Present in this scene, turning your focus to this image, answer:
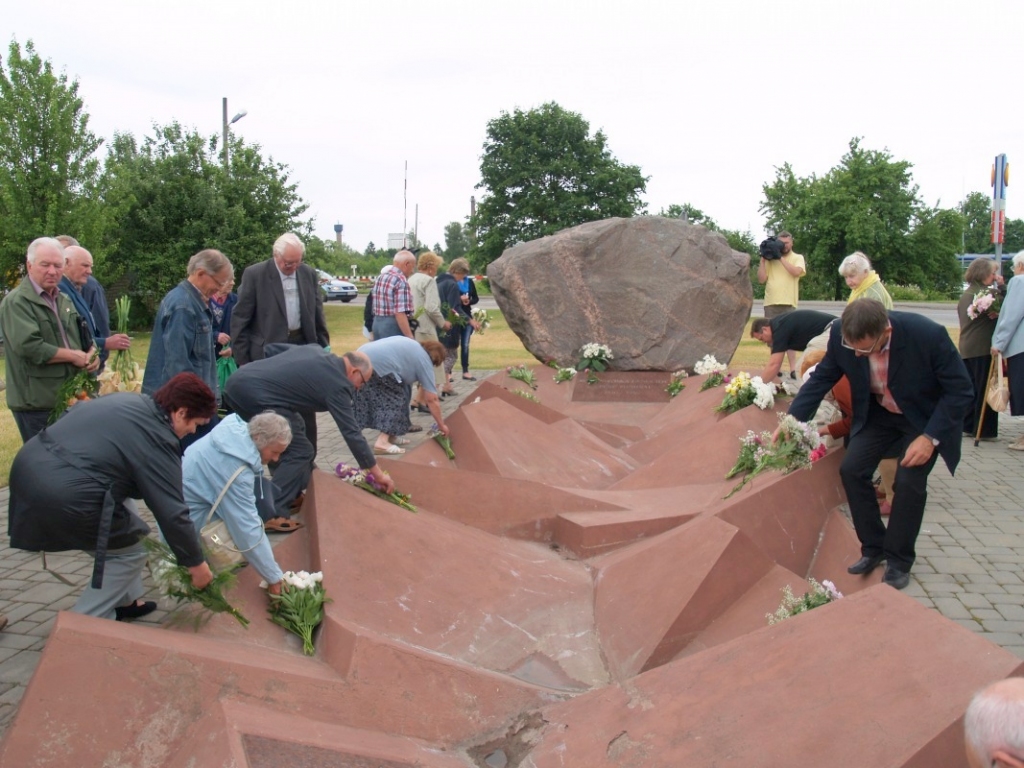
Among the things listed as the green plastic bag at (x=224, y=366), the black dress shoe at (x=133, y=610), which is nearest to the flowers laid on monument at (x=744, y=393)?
the green plastic bag at (x=224, y=366)

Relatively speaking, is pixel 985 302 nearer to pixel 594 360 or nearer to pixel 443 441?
pixel 594 360

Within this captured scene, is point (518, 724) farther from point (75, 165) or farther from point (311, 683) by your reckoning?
point (75, 165)

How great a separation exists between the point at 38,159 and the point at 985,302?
18193 millimetres

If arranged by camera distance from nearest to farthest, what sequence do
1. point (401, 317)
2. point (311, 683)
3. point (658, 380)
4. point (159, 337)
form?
point (311, 683) < point (159, 337) < point (401, 317) < point (658, 380)

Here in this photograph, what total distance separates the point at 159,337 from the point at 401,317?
339cm

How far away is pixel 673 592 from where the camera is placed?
435 centimetres

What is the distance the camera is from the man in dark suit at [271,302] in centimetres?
665

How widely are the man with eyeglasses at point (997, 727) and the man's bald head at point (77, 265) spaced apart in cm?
A: 579

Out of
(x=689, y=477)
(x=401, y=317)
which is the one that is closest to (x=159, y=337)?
(x=401, y=317)

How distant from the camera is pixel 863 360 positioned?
4781 millimetres

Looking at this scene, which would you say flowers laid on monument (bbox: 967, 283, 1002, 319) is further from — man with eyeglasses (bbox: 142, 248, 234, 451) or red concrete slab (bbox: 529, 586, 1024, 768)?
man with eyeglasses (bbox: 142, 248, 234, 451)

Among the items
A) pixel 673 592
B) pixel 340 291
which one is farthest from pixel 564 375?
pixel 340 291

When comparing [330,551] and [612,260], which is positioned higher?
[612,260]

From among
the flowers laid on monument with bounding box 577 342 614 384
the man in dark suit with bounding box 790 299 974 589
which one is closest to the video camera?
the flowers laid on monument with bounding box 577 342 614 384
